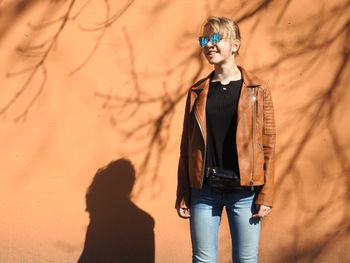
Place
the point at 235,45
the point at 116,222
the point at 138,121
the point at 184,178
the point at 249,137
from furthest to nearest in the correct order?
the point at 116,222 < the point at 138,121 < the point at 184,178 < the point at 235,45 < the point at 249,137

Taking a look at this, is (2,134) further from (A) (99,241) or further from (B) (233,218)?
(B) (233,218)

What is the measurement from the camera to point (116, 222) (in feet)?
14.4

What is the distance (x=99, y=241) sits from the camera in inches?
173

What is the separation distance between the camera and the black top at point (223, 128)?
308 centimetres

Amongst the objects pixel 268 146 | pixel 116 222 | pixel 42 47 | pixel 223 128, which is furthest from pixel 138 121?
pixel 268 146

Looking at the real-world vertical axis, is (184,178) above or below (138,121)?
below

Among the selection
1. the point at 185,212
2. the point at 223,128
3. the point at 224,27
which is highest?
the point at 224,27

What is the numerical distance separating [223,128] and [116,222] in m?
1.66

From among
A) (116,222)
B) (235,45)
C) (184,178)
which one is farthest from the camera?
(116,222)

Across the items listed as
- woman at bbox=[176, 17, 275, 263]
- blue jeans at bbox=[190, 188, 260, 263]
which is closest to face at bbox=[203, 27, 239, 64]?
woman at bbox=[176, 17, 275, 263]

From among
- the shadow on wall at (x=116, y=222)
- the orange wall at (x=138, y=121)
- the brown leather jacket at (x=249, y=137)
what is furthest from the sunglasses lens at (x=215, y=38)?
the shadow on wall at (x=116, y=222)

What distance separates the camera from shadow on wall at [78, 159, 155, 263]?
434cm

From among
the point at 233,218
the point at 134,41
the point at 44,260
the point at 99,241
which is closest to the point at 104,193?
the point at 99,241

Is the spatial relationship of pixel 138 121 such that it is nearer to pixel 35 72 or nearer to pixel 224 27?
pixel 35 72
